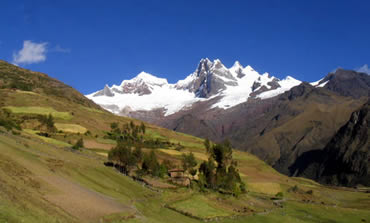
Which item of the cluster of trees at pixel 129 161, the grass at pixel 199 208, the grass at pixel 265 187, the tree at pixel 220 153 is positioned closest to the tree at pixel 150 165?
the cluster of trees at pixel 129 161

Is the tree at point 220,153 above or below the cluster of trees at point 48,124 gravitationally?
below

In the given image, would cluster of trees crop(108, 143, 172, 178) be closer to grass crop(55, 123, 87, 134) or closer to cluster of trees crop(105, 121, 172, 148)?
grass crop(55, 123, 87, 134)

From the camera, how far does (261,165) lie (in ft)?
600

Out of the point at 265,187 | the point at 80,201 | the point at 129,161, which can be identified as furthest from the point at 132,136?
the point at 80,201

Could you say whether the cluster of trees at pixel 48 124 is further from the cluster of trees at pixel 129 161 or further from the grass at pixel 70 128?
the cluster of trees at pixel 129 161

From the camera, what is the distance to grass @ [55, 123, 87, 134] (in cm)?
14005

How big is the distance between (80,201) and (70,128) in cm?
10756

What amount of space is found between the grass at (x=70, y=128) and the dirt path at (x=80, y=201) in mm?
95099

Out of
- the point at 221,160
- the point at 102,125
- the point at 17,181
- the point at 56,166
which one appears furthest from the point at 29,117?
the point at 17,181

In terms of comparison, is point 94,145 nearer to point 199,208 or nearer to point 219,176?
point 219,176

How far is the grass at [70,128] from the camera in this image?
14005 centimetres

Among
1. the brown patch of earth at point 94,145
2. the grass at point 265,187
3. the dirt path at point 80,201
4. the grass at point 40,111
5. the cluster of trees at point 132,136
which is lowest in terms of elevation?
the grass at point 265,187

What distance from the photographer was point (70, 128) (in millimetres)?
143500

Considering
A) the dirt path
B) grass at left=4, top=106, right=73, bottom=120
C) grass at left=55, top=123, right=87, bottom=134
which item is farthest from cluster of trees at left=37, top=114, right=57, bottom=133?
the dirt path
